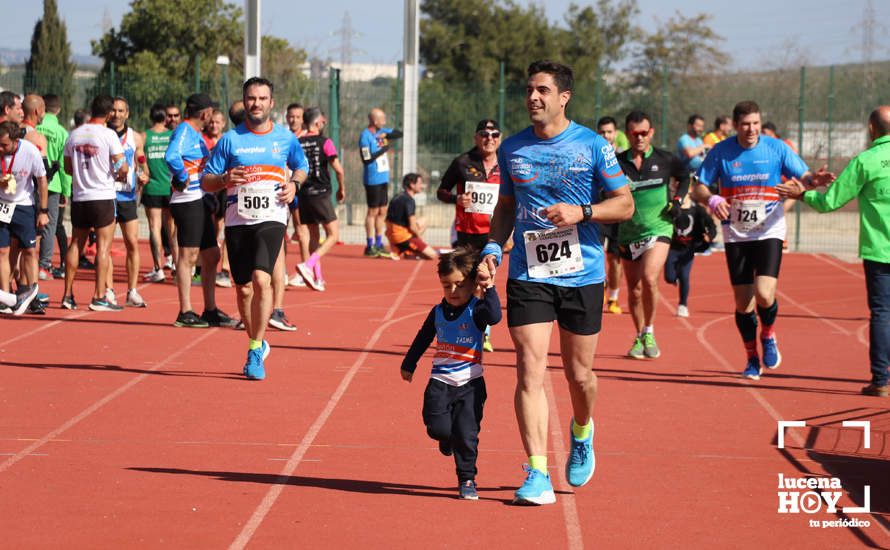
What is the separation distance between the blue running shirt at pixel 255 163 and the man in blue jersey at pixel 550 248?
3.96m

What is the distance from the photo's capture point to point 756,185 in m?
10.4

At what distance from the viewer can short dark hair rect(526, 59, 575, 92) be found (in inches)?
261

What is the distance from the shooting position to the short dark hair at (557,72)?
6.64 m

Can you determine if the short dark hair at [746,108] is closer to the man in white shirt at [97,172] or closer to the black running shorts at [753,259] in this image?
the black running shorts at [753,259]

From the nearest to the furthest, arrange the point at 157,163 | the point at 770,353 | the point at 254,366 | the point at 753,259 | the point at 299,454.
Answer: the point at 299,454 → the point at 254,366 → the point at 753,259 → the point at 770,353 → the point at 157,163

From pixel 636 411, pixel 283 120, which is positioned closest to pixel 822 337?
pixel 636 411

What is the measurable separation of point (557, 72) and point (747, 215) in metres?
4.20

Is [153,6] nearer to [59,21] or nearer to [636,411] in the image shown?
[59,21]

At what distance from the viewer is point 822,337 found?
13.7 metres

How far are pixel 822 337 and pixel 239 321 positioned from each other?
238 inches

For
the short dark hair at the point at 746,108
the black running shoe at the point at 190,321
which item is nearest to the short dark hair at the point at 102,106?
the black running shoe at the point at 190,321

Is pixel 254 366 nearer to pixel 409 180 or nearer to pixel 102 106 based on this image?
pixel 102 106

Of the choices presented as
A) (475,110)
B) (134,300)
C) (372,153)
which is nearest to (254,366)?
(134,300)

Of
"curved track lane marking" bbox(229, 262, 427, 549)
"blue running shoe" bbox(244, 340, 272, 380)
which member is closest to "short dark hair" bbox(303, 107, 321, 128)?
"curved track lane marking" bbox(229, 262, 427, 549)
